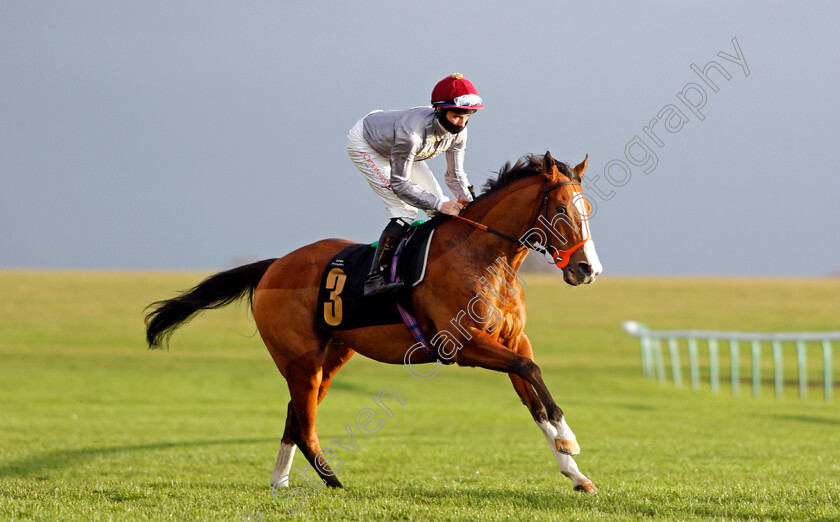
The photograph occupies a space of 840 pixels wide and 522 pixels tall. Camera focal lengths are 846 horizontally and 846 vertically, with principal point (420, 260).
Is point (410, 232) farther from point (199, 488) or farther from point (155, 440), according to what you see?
point (155, 440)

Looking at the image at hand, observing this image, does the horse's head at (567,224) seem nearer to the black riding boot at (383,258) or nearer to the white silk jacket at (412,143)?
the white silk jacket at (412,143)

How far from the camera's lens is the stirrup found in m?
5.89

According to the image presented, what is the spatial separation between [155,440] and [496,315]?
6920 mm

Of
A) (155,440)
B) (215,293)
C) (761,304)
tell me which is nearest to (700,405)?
(155,440)

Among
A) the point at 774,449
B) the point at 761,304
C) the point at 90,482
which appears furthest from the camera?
the point at 761,304

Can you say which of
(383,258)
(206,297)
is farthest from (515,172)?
(206,297)

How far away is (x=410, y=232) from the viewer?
242 inches

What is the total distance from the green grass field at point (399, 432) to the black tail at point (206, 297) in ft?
4.28

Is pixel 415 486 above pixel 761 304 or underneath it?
above

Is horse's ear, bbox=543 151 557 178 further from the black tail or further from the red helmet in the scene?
the black tail

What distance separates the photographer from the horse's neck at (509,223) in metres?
5.66

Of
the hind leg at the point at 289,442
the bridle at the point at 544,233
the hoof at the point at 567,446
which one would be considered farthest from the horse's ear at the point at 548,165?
the hind leg at the point at 289,442

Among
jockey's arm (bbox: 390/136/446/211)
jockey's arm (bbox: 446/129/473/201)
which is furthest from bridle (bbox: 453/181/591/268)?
jockey's arm (bbox: 446/129/473/201)

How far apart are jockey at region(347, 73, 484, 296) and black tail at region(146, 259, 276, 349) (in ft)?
4.85
